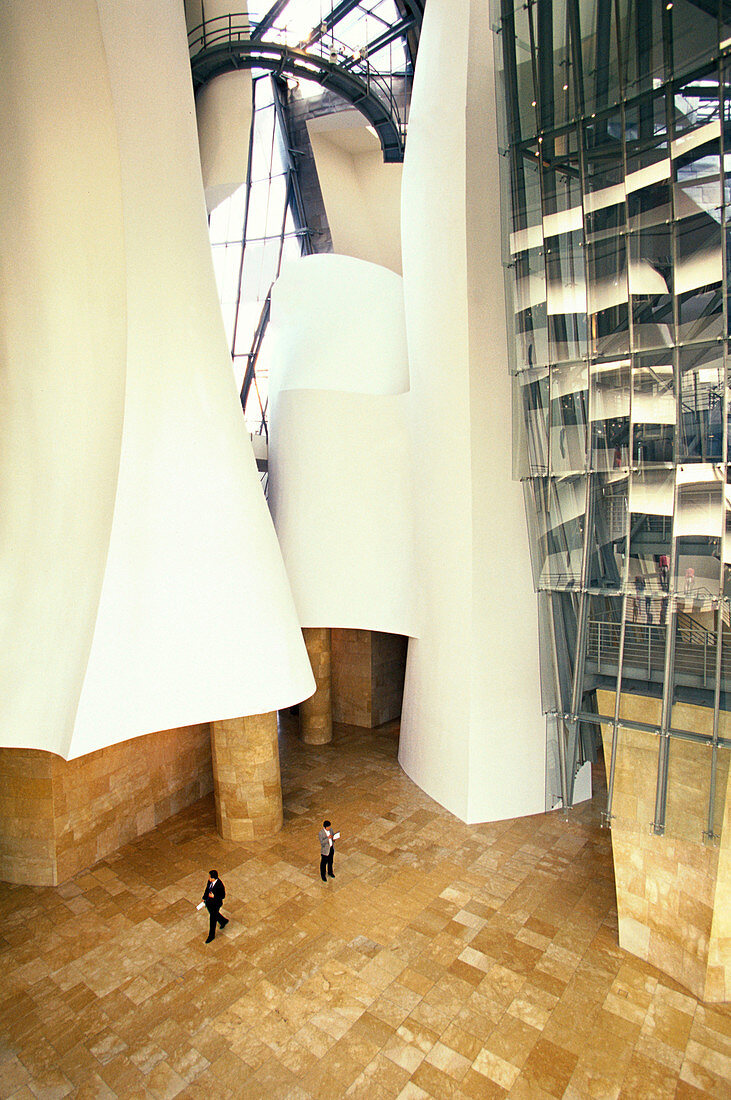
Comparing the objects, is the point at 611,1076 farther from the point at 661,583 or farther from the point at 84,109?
the point at 84,109

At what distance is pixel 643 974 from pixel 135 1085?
4915 mm

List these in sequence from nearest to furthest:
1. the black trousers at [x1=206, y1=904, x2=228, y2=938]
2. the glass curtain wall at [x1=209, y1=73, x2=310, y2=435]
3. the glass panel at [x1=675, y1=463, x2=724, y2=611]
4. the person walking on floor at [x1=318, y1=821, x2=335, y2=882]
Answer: the glass panel at [x1=675, y1=463, x2=724, y2=611]
the black trousers at [x1=206, y1=904, x2=228, y2=938]
the person walking on floor at [x1=318, y1=821, x2=335, y2=882]
the glass curtain wall at [x1=209, y1=73, x2=310, y2=435]

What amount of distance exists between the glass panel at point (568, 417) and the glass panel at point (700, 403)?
1.11 metres

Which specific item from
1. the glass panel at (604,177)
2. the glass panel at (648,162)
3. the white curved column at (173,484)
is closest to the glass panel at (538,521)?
the glass panel at (604,177)

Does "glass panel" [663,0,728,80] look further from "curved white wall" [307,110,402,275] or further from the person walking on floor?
"curved white wall" [307,110,402,275]

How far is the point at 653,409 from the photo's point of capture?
6301 mm

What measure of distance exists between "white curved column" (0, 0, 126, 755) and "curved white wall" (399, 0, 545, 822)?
4654mm

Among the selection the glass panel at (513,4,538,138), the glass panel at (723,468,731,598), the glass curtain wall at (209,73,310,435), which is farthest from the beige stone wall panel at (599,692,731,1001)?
the glass curtain wall at (209,73,310,435)

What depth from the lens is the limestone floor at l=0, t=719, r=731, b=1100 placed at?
5.21 m

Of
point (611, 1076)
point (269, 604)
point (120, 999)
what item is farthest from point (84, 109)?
point (611, 1076)

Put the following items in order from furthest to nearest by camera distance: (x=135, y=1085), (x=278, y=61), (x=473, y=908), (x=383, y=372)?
(x=383, y=372)
(x=278, y=61)
(x=473, y=908)
(x=135, y=1085)

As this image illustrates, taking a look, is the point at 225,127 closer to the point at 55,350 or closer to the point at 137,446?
the point at 55,350

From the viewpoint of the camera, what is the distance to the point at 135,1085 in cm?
514

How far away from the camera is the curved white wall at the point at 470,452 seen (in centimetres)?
886
